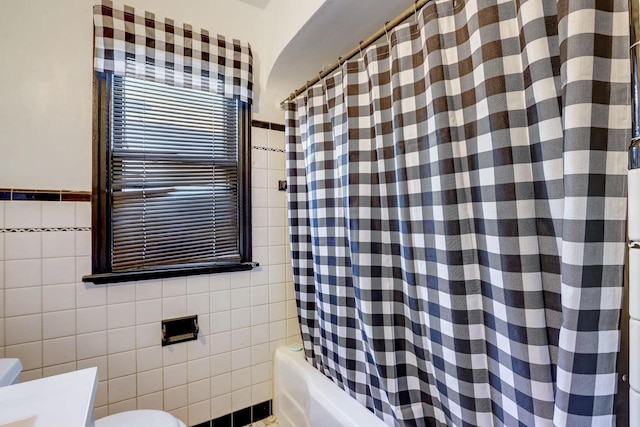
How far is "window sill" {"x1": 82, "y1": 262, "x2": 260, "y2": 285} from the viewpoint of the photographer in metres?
1.31

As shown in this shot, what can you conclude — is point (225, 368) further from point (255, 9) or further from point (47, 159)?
point (255, 9)

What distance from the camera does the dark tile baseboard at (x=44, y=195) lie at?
1179 millimetres

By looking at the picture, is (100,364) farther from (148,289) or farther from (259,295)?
(259,295)

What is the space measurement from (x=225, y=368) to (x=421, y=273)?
1.31 meters

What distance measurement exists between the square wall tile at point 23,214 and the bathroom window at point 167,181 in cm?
20

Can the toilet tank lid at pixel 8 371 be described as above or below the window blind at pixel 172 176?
below

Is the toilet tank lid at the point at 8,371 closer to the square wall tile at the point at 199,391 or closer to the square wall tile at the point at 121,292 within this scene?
the square wall tile at the point at 121,292

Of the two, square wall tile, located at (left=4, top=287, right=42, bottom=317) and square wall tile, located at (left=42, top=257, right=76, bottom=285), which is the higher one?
square wall tile, located at (left=42, top=257, right=76, bottom=285)

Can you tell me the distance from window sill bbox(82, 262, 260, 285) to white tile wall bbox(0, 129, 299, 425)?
0.13 feet

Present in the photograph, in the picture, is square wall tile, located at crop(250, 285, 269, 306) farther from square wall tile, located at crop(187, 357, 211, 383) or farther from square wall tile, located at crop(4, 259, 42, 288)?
square wall tile, located at crop(4, 259, 42, 288)

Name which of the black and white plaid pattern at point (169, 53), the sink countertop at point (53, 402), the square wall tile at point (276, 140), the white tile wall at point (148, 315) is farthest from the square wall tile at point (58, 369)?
the square wall tile at point (276, 140)

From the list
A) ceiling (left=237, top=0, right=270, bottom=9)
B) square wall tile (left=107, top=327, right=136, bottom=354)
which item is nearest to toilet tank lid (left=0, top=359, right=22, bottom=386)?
square wall tile (left=107, top=327, right=136, bottom=354)

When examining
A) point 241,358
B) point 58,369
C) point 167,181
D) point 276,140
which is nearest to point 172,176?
point 167,181

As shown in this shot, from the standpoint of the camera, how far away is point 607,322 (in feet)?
1.92
